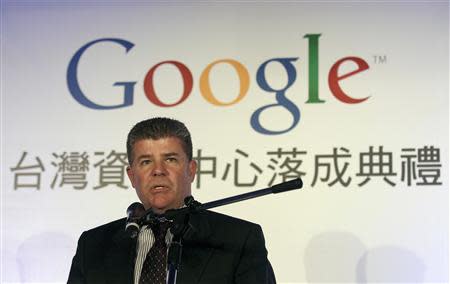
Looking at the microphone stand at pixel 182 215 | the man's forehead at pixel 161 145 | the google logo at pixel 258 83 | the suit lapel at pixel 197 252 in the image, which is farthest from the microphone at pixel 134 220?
the google logo at pixel 258 83

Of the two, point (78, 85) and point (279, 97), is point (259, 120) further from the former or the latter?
point (78, 85)

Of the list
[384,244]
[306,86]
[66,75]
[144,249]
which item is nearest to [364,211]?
[384,244]

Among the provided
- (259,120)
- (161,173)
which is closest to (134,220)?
(161,173)

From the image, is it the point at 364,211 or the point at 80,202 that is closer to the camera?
the point at 364,211

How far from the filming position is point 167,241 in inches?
94.4

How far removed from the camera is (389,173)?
3543mm

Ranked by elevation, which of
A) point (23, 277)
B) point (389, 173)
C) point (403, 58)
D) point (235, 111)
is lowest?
point (23, 277)

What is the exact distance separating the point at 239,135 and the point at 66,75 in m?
1.02

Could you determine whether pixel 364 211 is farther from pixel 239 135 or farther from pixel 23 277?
pixel 23 277

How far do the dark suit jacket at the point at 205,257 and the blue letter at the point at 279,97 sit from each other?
3.56 ft

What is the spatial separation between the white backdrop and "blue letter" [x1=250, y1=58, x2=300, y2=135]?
0.03ft

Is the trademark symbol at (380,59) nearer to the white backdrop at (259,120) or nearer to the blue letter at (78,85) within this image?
the white backdrop at (259,120)

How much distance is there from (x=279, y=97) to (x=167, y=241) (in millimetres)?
1495

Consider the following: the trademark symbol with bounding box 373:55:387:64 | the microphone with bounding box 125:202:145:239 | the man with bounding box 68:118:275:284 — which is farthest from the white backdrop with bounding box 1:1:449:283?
the microphone with bounding box 125:202:145:239
